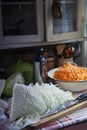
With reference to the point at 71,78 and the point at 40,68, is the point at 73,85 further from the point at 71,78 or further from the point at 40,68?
the point at 40,68

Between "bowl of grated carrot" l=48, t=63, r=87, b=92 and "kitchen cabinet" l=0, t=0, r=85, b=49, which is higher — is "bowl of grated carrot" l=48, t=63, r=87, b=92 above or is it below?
A: below

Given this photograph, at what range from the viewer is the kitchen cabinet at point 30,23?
59.1 inches

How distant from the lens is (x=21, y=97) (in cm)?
112

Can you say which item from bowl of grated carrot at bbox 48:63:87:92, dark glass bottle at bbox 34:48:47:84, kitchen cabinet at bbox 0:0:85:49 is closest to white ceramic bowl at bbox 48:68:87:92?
bowl of grated carrot at bbox 48:63:87:92

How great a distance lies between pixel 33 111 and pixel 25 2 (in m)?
0.73

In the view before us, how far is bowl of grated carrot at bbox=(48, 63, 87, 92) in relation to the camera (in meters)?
1.43

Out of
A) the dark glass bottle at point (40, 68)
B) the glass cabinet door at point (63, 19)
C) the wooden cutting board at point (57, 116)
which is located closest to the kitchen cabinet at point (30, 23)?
the glass cabinet door at point (63, 19)

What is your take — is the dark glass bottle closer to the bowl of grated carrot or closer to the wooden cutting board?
the bowl of grated carrot

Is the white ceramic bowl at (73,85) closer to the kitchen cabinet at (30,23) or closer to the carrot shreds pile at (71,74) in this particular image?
the carrot shreds pile at (71,74)

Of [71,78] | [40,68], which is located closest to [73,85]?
[71,78]

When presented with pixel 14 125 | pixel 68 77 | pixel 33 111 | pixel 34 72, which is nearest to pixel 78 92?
pixel 68 77

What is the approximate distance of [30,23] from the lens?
5.18ft

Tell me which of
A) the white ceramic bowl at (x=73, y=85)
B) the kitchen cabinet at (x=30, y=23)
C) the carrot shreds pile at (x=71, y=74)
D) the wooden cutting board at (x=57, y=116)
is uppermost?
the kitchen cabinet at (x=30, y=23)

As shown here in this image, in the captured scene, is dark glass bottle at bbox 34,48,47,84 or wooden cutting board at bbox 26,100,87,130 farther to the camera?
dark glass bottle at bbox 34,48,47,84
